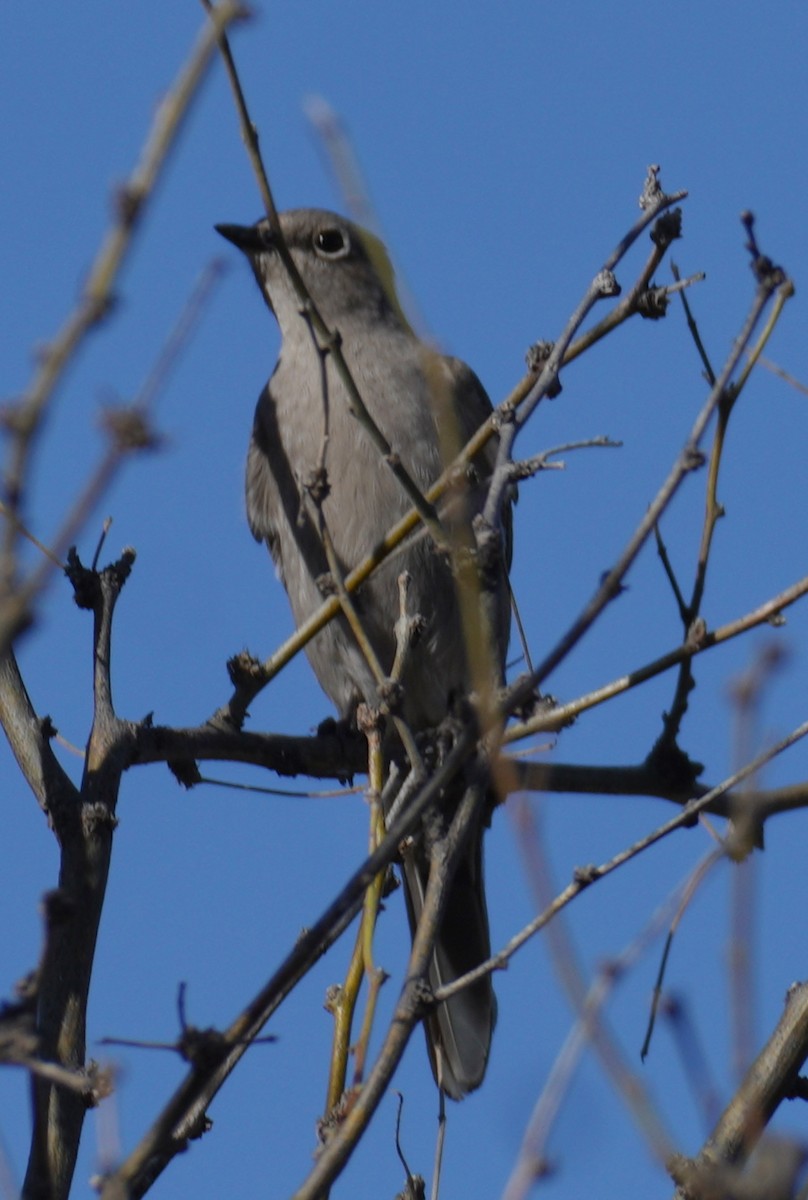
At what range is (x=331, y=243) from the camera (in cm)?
841

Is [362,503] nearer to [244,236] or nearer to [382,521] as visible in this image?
[382,521]

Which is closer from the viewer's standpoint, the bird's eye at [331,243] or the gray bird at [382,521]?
the gray bird at [382,521]

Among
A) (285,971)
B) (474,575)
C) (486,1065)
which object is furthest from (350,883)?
(486,1065)

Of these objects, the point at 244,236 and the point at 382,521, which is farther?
Result: the point at 244,236

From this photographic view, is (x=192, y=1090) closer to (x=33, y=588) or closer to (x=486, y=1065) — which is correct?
(x=33, y=588)

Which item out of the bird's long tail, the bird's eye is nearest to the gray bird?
the bird's long tail

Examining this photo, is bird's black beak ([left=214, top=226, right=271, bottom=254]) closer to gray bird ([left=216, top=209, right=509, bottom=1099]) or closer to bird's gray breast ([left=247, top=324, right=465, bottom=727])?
gray bird ([left=216, top=209, right=509, bottom=1099])

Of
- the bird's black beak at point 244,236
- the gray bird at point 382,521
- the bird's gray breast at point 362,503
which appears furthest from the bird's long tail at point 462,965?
the bird's black beak at point 244,236

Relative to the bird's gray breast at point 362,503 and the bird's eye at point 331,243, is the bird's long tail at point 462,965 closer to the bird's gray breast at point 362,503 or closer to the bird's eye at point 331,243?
the bird's gray breast at point 362,503

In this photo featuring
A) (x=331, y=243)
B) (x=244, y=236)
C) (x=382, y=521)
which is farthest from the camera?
(x=331, y=243)

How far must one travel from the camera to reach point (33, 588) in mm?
2133

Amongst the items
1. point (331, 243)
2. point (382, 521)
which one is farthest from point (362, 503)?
point (331, 243)

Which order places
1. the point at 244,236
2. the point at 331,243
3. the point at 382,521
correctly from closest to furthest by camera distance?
the point at 382,521 → the point at 244,236 → the point at 331,243

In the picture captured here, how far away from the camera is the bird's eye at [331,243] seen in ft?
27.5
